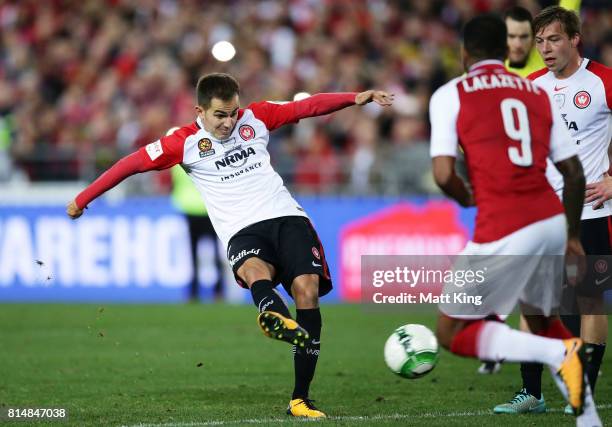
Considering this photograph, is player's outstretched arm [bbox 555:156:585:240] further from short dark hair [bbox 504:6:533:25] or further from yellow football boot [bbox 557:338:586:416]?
short dark hair [bbox 504:6:533:25]

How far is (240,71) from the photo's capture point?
792 inches

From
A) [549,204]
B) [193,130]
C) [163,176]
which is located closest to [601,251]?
[549,204]

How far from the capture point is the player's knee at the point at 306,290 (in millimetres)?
7488

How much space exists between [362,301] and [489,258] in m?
11.2

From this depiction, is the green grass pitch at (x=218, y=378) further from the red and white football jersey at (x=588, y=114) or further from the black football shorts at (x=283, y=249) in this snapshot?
the red and white football jersey at (x=588, y=114)

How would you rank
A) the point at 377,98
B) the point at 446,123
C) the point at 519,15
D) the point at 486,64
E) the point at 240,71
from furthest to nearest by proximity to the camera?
the point at 240,71, the point at 519,15, the point at 377,98, the point at 486,64, the point at 446,123

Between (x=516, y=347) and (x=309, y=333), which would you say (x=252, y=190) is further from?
(x=516, y=347)

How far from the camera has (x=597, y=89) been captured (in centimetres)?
768

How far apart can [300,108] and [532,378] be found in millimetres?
2520

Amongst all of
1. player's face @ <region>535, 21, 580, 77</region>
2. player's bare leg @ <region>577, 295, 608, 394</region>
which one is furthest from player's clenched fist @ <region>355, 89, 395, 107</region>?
player's bare leg @ <region>577, 295, 608, 394</region>

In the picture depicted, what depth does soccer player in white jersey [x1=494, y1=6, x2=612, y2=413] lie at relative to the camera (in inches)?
298

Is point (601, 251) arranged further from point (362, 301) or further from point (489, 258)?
point (362, 301)

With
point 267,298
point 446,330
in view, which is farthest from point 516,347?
point 267,298

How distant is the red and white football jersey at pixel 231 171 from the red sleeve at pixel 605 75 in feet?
7.12
